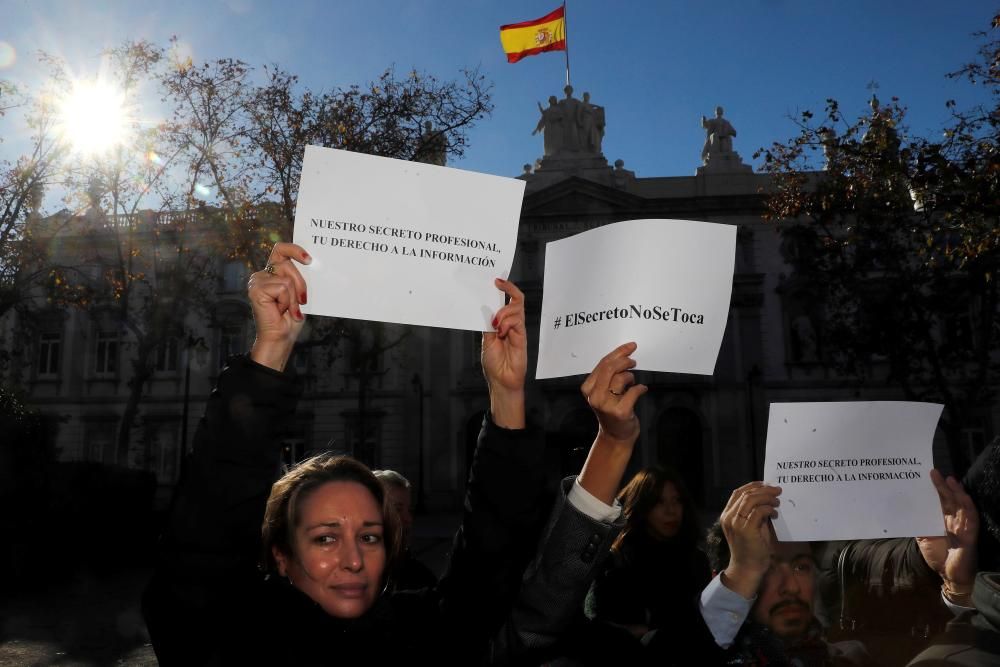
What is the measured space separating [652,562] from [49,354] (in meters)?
31.4

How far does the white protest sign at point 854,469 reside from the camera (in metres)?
2.41

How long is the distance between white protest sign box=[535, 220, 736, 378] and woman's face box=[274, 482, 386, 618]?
0.63 metres

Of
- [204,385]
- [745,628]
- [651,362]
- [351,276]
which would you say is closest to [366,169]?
[351,276]

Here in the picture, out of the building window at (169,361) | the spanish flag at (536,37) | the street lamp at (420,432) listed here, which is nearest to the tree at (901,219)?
the spanish flag at (536,37)

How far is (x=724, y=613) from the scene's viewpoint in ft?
7.08

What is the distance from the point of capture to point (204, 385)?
28562 mm

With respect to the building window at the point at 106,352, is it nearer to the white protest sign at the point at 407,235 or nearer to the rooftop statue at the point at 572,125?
the rooftop statue at the point at 572,125

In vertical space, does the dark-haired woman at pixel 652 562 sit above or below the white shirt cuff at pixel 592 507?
below

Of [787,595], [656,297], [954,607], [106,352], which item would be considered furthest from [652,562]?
[106,352]

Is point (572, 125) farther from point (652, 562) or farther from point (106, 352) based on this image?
point (652, 562)

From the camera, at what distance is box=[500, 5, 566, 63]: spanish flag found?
20.8 metres

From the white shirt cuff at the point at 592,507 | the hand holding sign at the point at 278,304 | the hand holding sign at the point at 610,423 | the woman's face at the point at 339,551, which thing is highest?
the hand holding sign at the point at 278,304

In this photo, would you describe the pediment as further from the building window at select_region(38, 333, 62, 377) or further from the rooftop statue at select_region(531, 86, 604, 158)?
the building window at select_region(38, 333, 62, 377)

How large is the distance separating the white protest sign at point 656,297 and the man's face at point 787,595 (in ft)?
3.77
